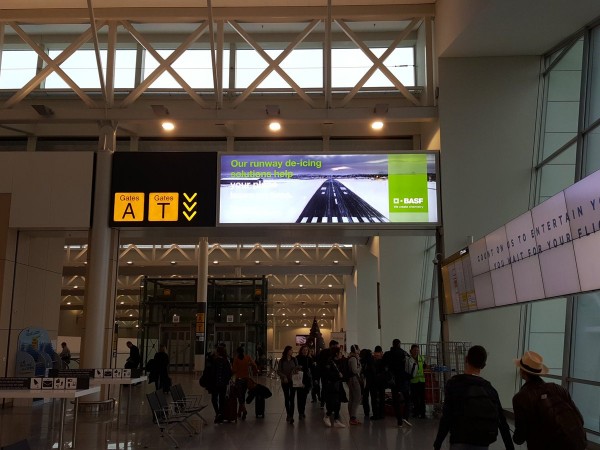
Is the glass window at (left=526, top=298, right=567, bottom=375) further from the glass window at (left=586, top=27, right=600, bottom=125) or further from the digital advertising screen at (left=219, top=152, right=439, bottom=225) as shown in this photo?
the glass window at (left=586, top=27, right=600, bottom=125)

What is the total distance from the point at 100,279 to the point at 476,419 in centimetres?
1121

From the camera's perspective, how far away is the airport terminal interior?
10.2 m

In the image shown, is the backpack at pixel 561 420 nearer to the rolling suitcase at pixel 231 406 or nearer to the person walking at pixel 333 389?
the person walking at pixel 333 389

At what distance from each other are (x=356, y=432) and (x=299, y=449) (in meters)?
1.91

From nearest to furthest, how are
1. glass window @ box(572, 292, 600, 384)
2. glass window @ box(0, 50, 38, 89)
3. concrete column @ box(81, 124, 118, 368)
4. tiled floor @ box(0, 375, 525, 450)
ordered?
glass window @ box(572, 292, 600, 384)
tiled floor @ box(0, 375, 525, 450)
concrete column @ box(81, 124, 118, 368)
glass window @ box(0, 50, 38, 89)

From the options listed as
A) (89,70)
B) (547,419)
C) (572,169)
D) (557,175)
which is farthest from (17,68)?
(547,419)

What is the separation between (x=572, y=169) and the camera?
450 inches

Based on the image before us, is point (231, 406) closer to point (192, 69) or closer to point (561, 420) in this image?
point (561, 420)

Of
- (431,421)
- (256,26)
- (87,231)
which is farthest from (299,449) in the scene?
(256,26)

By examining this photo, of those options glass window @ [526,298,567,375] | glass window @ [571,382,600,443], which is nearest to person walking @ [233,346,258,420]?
glass window @ [526,298,567,375]

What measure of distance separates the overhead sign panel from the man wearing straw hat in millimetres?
10263

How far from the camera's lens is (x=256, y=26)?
54.9 ft

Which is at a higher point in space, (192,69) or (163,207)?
(192,69)

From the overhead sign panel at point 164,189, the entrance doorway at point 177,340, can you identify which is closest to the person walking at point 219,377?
the overhead sign panel at point 164,189
